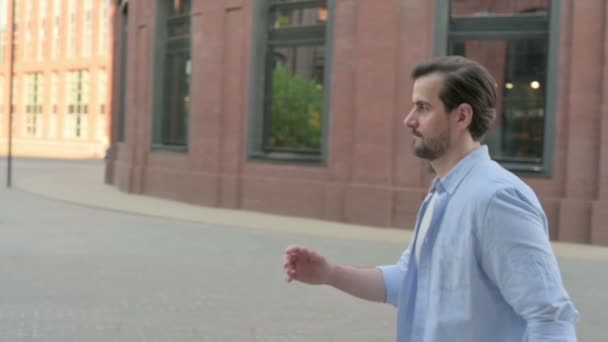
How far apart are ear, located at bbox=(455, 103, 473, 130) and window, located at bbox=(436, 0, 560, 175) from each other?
12871 millimetres

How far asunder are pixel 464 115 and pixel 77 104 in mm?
59964

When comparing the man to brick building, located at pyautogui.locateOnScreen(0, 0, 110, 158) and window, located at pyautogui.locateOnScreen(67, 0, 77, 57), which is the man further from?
window, located at pyautogui.locateOnScreen(67, 0, 77, 57)

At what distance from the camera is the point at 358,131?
1644 centimetres

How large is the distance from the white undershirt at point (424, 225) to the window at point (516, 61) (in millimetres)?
12785

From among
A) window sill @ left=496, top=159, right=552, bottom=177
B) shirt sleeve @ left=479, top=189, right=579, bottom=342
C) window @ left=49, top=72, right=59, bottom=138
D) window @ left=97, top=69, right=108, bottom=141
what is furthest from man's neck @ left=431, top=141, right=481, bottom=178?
window @ left=49, top=72, right=59, bottom=138

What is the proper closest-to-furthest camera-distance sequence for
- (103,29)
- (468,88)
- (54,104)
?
(468,88) → (103,29) → (54,104)

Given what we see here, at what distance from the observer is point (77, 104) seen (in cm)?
6009

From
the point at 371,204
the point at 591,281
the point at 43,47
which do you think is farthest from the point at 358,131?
the point at 43,47

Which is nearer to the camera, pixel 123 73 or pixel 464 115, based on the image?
pixel 464 115

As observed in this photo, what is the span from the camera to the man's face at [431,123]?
2.35 m

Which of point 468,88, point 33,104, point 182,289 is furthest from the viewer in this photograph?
point 33,104

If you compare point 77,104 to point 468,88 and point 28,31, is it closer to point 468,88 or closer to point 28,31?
point 28,31

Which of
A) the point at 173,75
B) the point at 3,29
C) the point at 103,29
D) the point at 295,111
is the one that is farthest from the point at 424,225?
the point at 3,29

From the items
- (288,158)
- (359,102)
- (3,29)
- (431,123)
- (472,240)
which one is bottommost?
(288,158)
